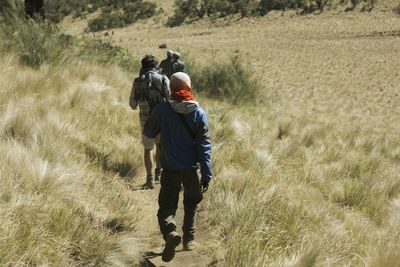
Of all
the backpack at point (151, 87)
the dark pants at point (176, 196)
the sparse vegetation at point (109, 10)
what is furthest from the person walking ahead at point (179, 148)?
the sparse vegetation at point (109, 10)

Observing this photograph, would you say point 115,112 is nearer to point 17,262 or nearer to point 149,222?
point 149,222

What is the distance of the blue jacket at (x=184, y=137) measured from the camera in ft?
16.3

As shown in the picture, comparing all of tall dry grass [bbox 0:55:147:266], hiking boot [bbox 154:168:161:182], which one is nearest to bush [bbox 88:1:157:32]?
tall dry grass [bbox 0:55:147:266]

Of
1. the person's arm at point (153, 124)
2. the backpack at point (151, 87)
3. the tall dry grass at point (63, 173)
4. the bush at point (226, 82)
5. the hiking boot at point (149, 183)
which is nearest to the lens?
the tall dry grass at point (63, 173)

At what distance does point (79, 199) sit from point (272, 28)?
123 ft

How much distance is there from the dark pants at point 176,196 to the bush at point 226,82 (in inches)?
412

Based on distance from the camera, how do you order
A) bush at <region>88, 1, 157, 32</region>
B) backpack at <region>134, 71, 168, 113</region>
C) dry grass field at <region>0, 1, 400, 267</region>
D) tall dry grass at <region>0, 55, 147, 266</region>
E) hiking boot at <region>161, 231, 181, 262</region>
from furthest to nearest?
bush at <region>88, 1, 157, 32</region> < backpack at <region>134, 71, 168, 113</region> < hiking boot at <region>161, 231, 181, 262</region> < dry grass field at <region>0, 1, 400, 267</region> < tall dry grass at <region>0, 55, 147, 266</region>

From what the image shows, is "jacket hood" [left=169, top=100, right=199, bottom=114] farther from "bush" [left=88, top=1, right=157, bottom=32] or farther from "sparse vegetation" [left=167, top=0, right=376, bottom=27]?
"bush" [left=88, top=1, right=157, bottom=32]

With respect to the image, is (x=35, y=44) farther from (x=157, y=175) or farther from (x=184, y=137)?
(x=184, y=137)

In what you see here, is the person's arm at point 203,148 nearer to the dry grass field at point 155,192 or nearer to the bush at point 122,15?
the dry grass field at point 155,192

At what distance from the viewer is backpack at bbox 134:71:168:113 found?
6750 millimetres

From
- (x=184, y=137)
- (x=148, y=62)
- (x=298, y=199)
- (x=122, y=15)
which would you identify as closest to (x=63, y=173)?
(x=184, y=137)

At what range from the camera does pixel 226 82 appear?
647 inches

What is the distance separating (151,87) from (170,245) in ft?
8.25
